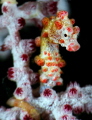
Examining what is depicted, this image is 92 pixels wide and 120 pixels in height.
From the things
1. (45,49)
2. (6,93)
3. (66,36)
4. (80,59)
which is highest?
(66,36)

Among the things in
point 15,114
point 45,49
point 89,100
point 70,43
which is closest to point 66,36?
point 70,43

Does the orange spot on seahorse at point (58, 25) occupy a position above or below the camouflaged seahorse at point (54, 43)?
above

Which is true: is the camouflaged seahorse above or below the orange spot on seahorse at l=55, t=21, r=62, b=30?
below

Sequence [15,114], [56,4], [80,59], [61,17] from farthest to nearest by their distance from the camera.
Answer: [80,59], [56,4], [15,114], [61,17]

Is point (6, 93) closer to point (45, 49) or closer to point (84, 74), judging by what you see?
point (45, 49)

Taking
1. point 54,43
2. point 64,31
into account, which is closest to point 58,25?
point 64,31

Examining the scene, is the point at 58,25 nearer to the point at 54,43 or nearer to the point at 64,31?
the point at 64,31
